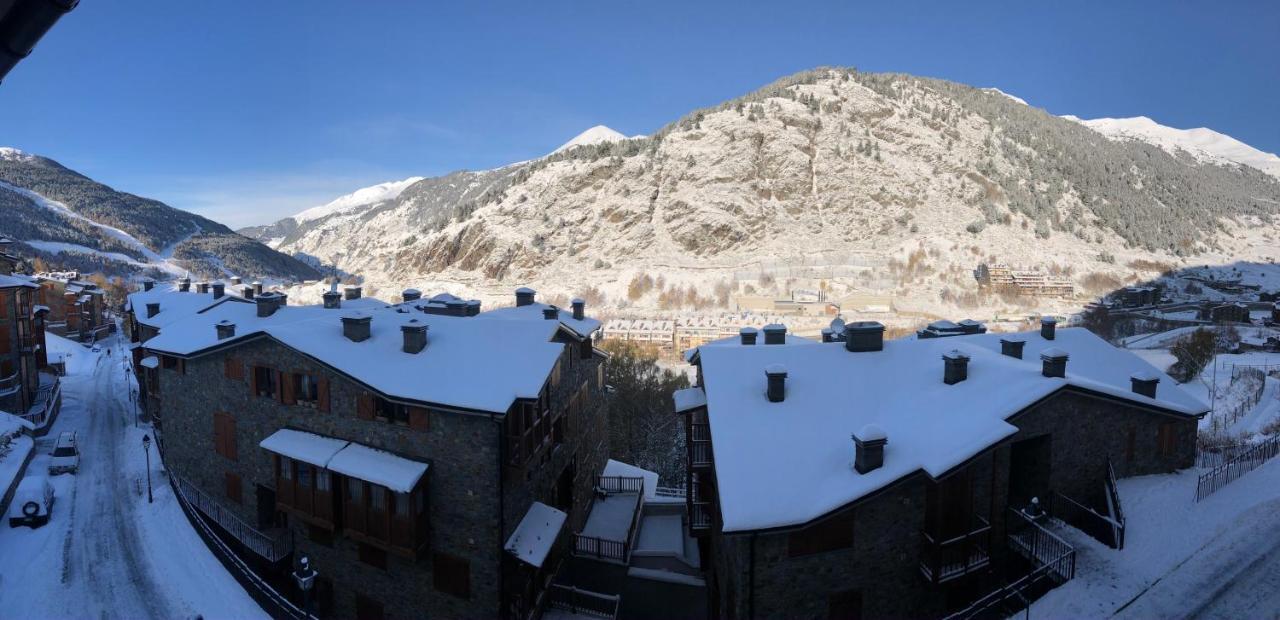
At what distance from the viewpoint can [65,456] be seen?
2705 centimetres

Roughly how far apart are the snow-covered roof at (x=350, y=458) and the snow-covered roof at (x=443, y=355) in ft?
6.09

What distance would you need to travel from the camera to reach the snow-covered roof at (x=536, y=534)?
615 inches

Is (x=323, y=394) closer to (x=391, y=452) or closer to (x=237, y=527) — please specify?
(x=391, y=452)

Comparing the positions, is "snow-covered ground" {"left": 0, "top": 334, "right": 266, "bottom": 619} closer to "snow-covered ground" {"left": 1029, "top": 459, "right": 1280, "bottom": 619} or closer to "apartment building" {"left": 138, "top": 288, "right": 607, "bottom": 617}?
"apartment building" {"left": 138, "top": 288, "right": 607, "bottom": 617}

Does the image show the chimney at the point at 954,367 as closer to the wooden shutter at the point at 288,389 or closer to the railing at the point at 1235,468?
the railing at the point at 1235,468

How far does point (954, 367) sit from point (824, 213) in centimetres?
7777

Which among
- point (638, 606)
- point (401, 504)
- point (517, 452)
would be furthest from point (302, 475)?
point (638, 606)

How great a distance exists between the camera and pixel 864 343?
16.2 metres

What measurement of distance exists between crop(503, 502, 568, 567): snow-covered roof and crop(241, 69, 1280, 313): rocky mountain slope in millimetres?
58397

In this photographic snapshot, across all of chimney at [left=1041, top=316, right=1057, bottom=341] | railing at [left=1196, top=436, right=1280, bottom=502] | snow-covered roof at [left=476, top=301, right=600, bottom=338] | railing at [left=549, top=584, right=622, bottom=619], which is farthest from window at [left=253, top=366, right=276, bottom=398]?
railing at [left=1196, top=436, right=1280, bottom=502]

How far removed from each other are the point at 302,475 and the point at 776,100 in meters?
95.2

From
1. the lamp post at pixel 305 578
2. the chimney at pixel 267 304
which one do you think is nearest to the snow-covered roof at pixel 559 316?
the chimney at pixel 267 304

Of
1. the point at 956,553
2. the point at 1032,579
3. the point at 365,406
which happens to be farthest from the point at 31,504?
the point at 1032,579

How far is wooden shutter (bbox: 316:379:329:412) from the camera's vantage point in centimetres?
1684
